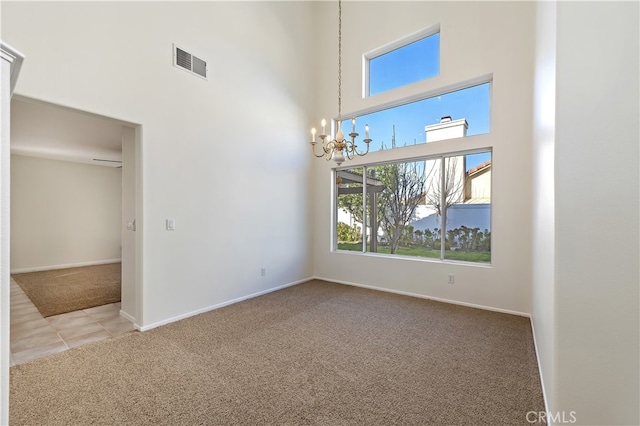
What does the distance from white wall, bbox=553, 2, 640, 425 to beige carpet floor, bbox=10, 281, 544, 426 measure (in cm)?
58

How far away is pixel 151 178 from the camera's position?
124 inches

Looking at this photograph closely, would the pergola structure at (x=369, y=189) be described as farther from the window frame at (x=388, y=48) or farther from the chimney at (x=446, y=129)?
the window frame at (x=388, y=48)

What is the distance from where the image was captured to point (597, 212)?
1.41 m

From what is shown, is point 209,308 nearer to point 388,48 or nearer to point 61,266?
point 388,48

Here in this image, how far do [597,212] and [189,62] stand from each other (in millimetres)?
4232

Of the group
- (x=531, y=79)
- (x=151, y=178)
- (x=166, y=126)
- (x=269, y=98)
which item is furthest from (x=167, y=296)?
(x=531, y=79)

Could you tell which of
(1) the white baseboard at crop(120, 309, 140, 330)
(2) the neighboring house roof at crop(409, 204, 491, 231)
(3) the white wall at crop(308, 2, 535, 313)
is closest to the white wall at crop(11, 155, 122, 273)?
(1) the white baseboard at crop(120, 309, 140, 330)

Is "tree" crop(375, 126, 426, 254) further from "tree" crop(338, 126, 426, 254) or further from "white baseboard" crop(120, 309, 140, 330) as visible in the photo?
"white baseboard" crop(120, 309, 140, 330)

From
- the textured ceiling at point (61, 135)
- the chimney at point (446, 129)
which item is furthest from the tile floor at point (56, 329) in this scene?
the chimney at point (446, 129)

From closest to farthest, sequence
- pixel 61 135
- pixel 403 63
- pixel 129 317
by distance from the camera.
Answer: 1. pixel 129 317
2. pixel 403 63
3. pixel 61 135

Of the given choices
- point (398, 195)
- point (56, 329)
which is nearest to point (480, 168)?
point (398, 195)

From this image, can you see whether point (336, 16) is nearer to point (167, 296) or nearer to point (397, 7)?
point (397, 7)

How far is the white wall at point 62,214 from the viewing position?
6.16m

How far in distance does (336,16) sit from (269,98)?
7.45 ft
